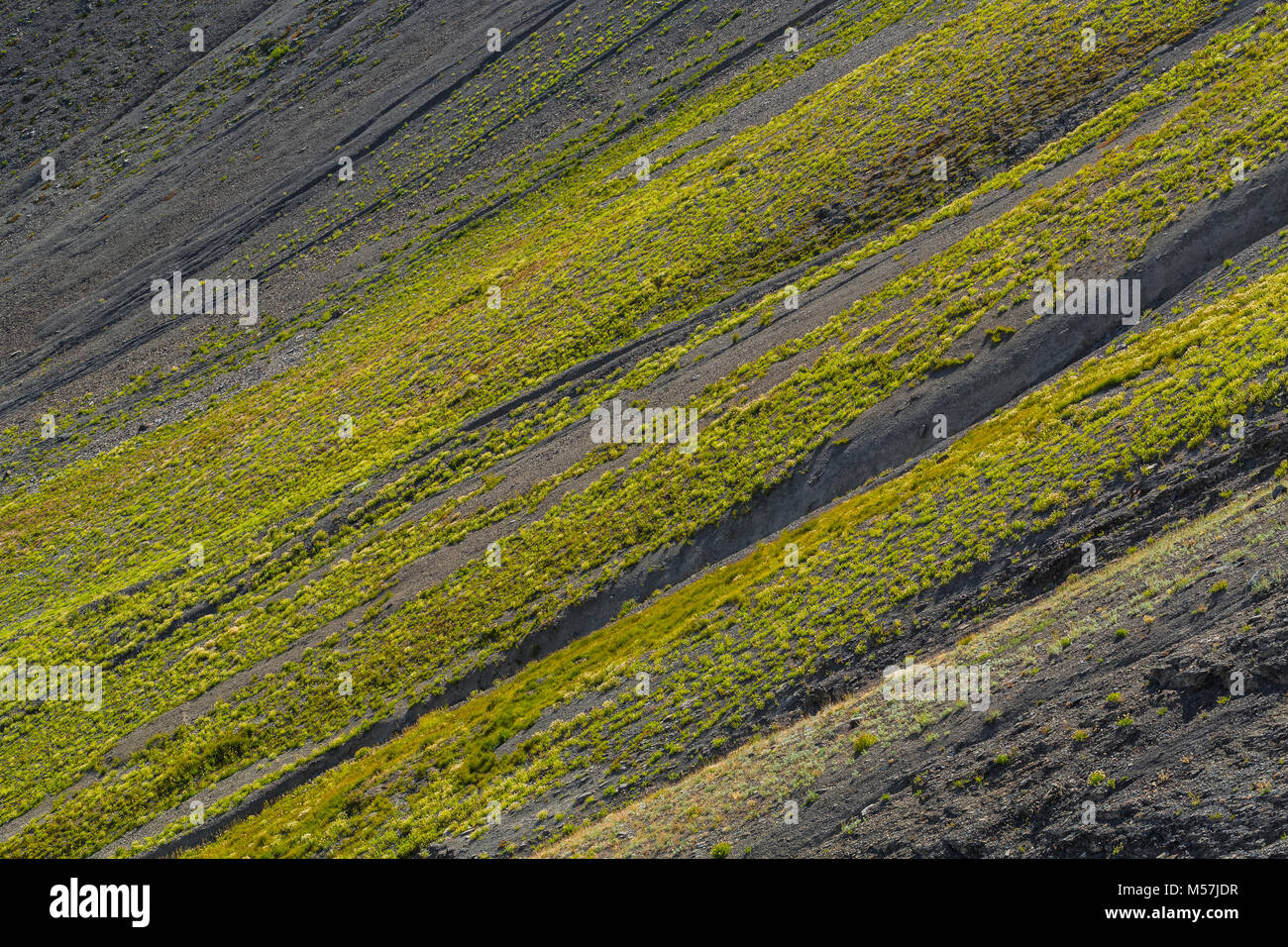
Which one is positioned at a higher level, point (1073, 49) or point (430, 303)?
point (1073, 49)

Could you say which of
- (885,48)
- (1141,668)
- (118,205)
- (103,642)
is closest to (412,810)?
(1141,668)

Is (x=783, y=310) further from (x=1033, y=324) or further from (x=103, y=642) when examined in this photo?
(x=103, y=642)

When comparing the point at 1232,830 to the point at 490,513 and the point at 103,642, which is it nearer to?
the point at 490,513

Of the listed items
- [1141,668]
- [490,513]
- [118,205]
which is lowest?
[1141,668]

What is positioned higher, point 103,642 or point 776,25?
point 776,25

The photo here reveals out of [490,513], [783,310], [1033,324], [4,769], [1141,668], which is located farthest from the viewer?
[783,310]

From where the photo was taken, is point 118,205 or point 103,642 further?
point 118,205

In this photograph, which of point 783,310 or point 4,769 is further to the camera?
point 783,310
